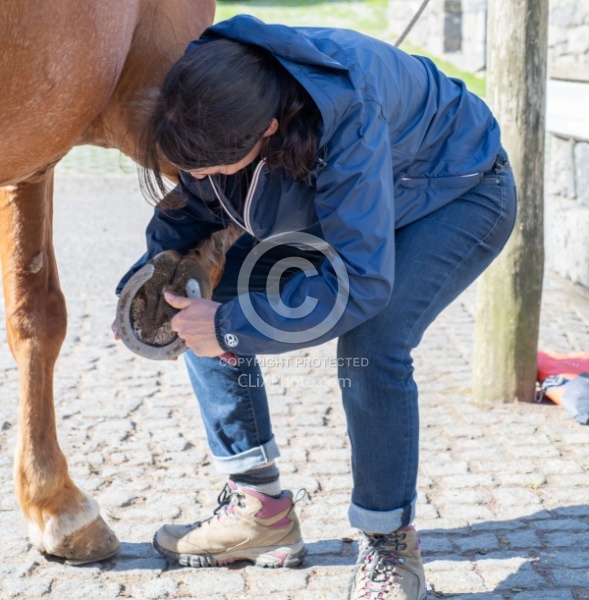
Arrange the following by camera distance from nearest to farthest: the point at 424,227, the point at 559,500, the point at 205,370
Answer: the point at 424,227 < the point at 205,370 < the point at 559,500

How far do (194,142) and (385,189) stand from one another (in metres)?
0.39

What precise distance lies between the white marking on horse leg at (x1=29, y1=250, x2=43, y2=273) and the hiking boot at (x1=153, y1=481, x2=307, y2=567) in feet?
2.74

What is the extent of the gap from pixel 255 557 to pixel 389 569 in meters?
0.45

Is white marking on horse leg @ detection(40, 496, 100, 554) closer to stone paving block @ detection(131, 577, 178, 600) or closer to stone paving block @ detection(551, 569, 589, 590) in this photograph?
stone paving block @ detection(131, 577, 178, 600)

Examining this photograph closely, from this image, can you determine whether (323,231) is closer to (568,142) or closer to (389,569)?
(389,569)

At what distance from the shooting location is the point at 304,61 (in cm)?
187

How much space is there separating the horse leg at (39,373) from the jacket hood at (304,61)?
2.80 ft

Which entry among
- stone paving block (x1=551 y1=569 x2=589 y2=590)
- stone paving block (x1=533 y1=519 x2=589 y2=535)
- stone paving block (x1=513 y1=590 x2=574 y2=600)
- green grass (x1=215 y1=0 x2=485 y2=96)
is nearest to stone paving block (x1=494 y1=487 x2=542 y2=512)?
stone paving block (x1=533 y1=519 x2=589 y2=535)

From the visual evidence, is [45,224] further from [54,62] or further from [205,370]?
[54,62]

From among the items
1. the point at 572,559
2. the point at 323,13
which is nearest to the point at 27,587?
the point at 572,559

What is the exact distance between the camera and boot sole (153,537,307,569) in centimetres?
251

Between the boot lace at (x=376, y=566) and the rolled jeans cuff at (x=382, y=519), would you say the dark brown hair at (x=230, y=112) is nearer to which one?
the rolled jeans cuff at (x=382, y=519)

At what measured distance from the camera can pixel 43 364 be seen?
8.84 ft

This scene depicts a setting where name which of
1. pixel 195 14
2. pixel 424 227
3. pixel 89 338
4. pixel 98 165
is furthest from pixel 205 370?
pixel 98 165
